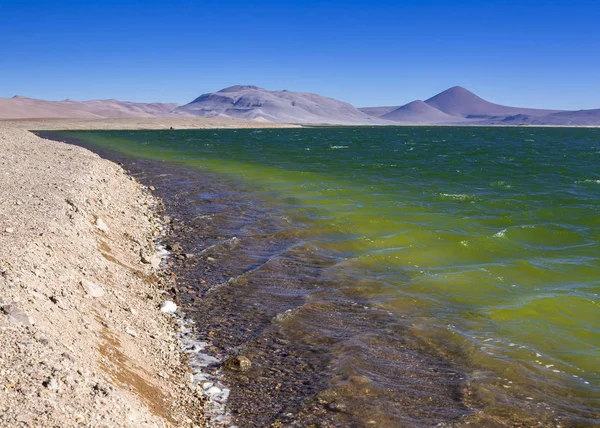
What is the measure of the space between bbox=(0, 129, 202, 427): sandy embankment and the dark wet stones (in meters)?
0.54

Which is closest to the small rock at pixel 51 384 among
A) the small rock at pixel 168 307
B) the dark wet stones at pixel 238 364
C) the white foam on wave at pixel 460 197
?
the dark wet stones at pixel 238 364

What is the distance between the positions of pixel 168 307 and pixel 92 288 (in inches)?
52.5

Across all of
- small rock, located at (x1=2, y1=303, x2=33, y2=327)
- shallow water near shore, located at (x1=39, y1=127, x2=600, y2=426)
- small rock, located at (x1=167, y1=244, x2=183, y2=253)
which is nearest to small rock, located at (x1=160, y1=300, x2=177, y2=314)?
shallow water near shore, located at (x1=39, y1=127, x2=600, y2=426)

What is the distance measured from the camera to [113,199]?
15.4 metres

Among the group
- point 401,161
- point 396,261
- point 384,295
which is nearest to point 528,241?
point 396,261

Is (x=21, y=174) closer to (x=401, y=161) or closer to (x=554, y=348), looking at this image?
(x=554, y=348)

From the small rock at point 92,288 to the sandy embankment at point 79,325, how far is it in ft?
0.06

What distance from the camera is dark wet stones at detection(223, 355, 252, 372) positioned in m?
6.95

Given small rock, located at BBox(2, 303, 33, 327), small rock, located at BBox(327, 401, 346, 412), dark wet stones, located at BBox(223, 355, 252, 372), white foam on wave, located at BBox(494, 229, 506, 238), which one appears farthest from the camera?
white foam on wave, located at BBox(494, 229, 506, 238)

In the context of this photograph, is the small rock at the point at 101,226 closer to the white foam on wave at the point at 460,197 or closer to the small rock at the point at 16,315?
the small rock at the point at 16,315

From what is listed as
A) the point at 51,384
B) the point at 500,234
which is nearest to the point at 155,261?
the point at 51,384

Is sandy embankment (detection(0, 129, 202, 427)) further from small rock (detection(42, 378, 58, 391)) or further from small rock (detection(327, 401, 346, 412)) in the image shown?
small rock (detection(327, 401, 346, 412))

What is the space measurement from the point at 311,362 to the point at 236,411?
1515 mm

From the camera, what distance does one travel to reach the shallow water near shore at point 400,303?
6.46 m
